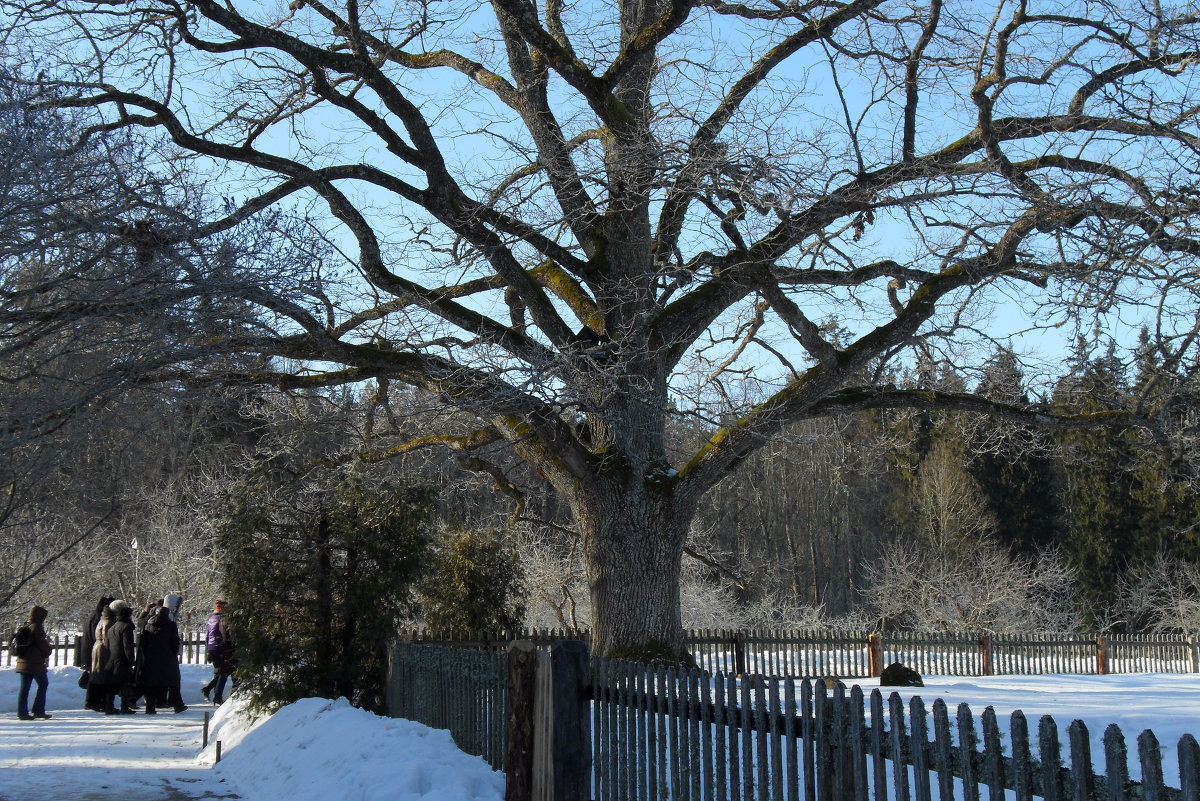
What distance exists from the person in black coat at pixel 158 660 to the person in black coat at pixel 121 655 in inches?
7.3

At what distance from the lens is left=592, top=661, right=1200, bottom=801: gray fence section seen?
3.73 metres

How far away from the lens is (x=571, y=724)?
722 centimetres

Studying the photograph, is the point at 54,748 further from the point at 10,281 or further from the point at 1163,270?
the point at 1163,270

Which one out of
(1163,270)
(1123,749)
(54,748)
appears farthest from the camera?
(54,748)

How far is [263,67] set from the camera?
40.5ft

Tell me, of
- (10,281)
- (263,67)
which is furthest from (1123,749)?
(263,67)

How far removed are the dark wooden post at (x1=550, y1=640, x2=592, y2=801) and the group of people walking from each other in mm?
9245

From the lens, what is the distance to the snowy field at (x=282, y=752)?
8062mm

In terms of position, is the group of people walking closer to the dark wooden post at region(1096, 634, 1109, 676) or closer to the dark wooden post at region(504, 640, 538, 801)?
the dark wooden post at region(504, 640, 538, 801)

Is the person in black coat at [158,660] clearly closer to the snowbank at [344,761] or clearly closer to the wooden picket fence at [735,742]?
the snowbank at [344,761]

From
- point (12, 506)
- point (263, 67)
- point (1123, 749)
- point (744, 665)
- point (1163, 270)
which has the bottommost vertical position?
point (744, 665)

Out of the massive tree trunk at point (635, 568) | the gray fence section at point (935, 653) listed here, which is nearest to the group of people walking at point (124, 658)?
the massive tree trunk at point (635, 568)

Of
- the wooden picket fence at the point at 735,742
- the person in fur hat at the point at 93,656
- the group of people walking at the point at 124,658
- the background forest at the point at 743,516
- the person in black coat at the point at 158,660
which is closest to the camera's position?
the wooden picket fence at the point at 735,742

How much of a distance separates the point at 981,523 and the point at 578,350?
31.0 metres
